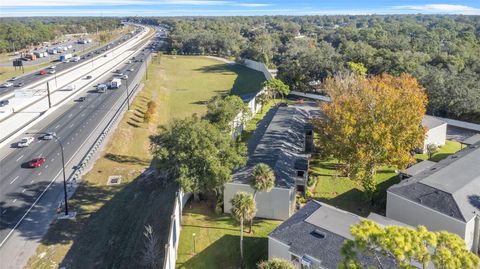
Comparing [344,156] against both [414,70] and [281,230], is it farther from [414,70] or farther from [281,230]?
[414,70]

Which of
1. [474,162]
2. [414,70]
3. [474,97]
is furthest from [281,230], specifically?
[414,70]

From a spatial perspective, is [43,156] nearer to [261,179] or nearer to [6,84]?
[261,179]

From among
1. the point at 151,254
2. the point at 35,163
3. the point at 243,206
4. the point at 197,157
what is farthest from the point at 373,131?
the point at 35,163

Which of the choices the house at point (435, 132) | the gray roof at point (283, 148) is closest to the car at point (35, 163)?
the gray roof at point (283, 148)

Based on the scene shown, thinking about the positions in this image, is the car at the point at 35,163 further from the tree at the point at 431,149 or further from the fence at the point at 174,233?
the tree at the point at 431,149

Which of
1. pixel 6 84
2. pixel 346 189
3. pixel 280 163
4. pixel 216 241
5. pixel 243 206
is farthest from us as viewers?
pixel 6 84

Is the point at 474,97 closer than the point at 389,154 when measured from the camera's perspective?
No
